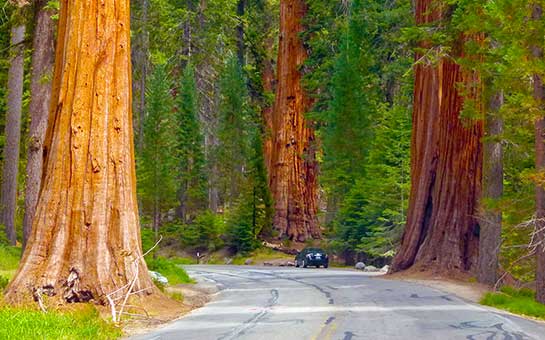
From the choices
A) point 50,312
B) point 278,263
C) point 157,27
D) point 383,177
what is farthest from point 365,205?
point 50,312

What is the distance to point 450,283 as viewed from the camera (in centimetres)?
2542

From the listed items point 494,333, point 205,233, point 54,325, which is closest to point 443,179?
point 494,333

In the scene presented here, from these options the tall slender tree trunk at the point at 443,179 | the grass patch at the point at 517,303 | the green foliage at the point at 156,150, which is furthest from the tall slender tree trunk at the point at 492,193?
the green foliage at the point at 156,150

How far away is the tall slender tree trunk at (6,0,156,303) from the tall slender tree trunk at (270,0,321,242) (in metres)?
33.6

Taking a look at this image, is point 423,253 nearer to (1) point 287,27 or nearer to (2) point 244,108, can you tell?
(1) point 287,27

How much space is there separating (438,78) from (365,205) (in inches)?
671

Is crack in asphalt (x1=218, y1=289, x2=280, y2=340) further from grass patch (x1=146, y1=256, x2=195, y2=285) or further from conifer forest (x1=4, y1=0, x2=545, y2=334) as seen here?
grass patch (x1=146, y1=256, x2=195, y2=285)

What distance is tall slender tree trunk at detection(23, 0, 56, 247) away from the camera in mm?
23219

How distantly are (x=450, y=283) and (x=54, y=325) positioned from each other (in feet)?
51.7

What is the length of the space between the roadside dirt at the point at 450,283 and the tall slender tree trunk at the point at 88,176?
9078 millimetres

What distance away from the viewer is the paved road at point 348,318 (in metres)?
12.7

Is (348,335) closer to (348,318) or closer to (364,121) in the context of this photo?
(348,318)

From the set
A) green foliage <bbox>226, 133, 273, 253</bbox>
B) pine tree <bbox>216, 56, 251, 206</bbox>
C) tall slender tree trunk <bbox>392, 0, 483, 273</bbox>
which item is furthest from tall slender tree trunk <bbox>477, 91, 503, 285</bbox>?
pine tree <bbox>216, 56, 251, 206</bbox>

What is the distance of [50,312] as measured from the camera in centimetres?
1434
